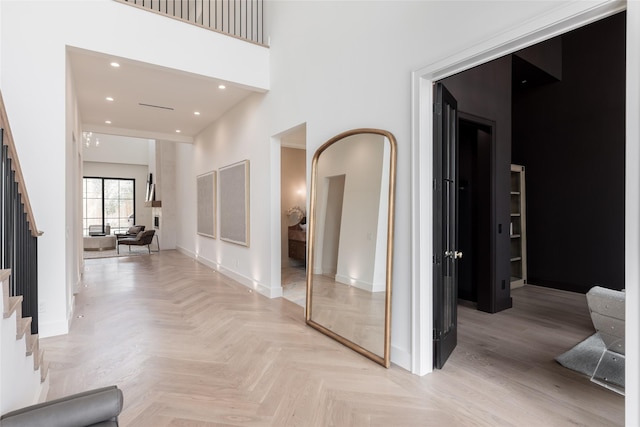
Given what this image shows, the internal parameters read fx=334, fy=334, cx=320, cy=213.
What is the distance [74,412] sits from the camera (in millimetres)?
1292

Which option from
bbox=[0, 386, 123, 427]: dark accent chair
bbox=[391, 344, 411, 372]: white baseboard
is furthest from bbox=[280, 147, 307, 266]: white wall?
bbox=[0, 386, 123, 427]: dark accent chair

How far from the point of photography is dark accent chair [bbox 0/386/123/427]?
121 cm

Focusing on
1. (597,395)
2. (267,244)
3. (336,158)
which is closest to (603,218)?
(597,395)

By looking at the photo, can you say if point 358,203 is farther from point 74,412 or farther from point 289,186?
point 289,186

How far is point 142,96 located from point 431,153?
4.98 meters

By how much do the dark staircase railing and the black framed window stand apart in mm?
12369

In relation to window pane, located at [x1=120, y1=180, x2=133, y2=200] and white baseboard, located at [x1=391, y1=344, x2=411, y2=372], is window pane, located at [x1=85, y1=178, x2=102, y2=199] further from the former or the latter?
white baseboard, located at [x1=391, y1=344, x2=411, y2=372]

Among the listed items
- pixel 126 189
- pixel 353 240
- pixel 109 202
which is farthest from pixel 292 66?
pixel 109 202

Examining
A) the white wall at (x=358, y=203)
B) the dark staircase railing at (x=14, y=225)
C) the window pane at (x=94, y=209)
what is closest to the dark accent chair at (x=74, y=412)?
the dark staircase railing at (x=14, y=225)

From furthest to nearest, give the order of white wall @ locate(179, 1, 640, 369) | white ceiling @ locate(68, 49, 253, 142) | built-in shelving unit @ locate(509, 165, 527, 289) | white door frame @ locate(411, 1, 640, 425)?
built-in shelving unit @ locate(509, 165, 527, 289)
white ceiling @ locate(68, 49, 253, 142)
white wall @ locate(179, 1, 640, 369)
white door frame @ locate(411, 1, 640, 425)

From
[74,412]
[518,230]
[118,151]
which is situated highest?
[118,151]

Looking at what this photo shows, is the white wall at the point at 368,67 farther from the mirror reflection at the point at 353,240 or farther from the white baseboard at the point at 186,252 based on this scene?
the white baseboard at the point at 186,252

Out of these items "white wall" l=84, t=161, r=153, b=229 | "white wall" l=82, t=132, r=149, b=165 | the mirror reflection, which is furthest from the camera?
"white wall" l=84, t=161, r=153, b=229

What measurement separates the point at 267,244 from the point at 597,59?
559 centimetres
